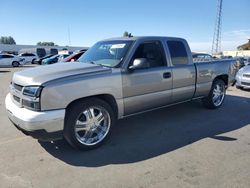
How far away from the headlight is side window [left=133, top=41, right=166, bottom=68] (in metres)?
1.96

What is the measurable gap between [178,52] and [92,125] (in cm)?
268

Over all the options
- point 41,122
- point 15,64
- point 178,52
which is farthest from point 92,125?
point 15,64

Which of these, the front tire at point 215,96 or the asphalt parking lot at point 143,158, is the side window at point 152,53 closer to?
the asphalt parking lot at point 143,158

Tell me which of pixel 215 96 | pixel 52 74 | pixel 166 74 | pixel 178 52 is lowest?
pixel 215 96

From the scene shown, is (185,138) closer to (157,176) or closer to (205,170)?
(205,170)

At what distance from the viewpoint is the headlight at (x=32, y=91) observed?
3.55 meters

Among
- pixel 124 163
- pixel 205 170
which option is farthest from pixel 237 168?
pixel 124 163

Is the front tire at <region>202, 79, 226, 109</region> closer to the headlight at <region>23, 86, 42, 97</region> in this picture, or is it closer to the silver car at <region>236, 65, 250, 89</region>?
the silver car at <region>236, 65, 250, 89</region>

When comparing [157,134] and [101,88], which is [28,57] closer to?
[157,134]

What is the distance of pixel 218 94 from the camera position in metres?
6.91

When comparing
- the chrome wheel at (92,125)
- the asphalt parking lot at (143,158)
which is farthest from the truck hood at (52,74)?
the asphalt parking lot at (143,158)

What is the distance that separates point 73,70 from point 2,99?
5.61m

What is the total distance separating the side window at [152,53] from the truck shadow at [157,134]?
142 centimetres

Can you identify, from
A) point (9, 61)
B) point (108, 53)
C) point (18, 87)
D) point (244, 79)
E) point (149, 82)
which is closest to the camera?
point (18, 87)
